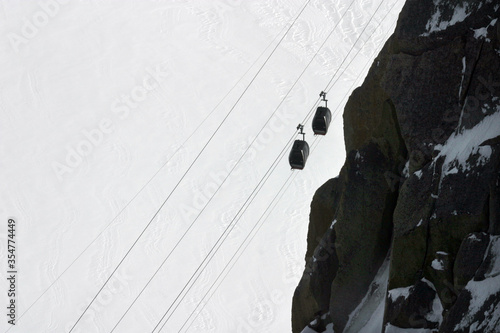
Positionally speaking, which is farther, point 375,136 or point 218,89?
point 218,89

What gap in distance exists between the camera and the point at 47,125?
83312 mm

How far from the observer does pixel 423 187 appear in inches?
661

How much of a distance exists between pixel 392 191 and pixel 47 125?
2687 inches

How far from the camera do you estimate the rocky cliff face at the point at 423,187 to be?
50.2 ft

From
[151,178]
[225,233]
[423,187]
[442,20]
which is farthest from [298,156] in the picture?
[151,178]

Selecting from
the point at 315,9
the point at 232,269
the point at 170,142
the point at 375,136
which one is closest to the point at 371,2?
the point at 315,9

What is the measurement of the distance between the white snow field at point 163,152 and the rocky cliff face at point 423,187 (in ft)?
151

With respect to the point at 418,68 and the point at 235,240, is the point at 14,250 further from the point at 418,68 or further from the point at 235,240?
the point at 418,68

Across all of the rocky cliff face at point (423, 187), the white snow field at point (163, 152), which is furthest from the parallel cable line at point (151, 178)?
the rocky cliff face at point (423, 187)

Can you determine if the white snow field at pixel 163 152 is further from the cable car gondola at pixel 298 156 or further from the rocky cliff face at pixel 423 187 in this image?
the rocky cliff face at pixel 423 187

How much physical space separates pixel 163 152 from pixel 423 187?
2496 inches

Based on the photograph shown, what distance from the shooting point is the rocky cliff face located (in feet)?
50.2

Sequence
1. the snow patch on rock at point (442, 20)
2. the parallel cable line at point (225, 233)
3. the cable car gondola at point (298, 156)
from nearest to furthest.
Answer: the snow patch on rock at point (442, 20) < the cable car gondola at point (298, 156) < the parallel cable line at point (225, 233)

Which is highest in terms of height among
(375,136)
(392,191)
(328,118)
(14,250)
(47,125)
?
(47,125)
